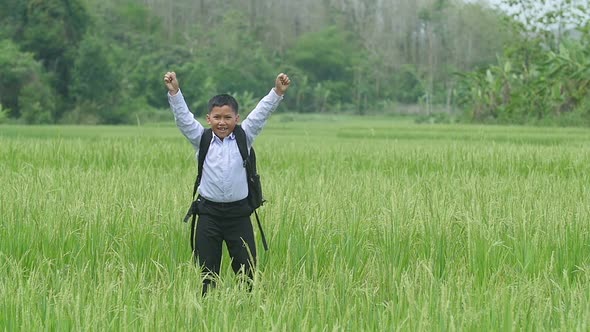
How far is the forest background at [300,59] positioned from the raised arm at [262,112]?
9.79 feet

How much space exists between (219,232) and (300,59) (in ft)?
146

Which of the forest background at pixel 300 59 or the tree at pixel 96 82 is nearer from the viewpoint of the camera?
the forest background at pixel 300 59

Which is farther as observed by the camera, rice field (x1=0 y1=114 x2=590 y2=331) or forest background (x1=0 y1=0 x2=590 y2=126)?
forest background (x1=0 y1=0 x2=590 y2=126)

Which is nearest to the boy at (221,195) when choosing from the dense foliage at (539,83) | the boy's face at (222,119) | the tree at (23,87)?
the boy's face at (222,119)

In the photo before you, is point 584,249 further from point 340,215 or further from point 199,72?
point 199,72

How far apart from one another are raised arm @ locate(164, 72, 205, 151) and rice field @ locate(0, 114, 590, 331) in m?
0.48

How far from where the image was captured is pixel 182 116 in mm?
3311

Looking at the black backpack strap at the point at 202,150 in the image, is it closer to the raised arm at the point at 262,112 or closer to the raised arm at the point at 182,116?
the raised arm at the point at 182,116

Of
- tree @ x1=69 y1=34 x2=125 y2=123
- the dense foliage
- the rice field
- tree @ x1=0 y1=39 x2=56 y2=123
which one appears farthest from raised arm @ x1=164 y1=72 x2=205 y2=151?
tree @ x1=69 y1=34 x2=125 y2=123

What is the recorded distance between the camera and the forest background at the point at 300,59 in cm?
2109

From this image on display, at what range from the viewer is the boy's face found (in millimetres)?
3221

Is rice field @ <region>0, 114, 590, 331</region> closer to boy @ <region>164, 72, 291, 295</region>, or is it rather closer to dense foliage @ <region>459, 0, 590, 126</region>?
boy @ <region>164, 72, 291, 295</region>

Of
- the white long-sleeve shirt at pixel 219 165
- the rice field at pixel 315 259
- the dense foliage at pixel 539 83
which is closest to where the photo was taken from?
the rice field at pixel 315 259

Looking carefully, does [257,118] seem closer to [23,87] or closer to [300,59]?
[23,87]
